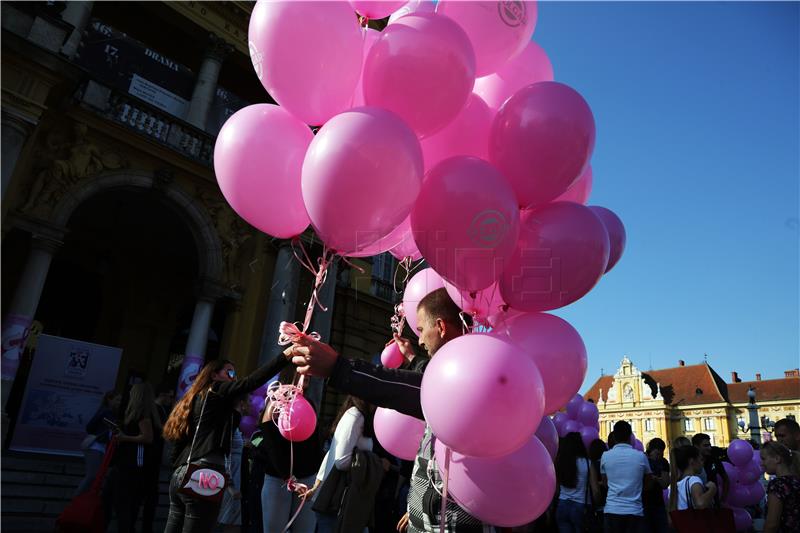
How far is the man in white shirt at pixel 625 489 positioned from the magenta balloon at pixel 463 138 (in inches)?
155

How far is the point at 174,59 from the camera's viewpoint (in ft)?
42.8

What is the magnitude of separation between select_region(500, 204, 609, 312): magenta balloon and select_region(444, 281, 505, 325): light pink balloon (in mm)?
196

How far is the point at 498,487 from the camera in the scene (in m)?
1.93

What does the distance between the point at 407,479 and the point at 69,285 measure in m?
10.5

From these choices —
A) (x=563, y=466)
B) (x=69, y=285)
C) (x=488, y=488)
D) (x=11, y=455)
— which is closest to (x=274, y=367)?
(x=488, y=488)

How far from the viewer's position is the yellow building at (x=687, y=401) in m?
53.3

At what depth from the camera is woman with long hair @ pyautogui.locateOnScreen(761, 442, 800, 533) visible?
3.31 metres

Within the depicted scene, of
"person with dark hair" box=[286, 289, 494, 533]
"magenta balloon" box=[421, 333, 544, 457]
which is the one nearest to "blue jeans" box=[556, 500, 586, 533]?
"person with dark hair" box=[286, 289, 494, 533]

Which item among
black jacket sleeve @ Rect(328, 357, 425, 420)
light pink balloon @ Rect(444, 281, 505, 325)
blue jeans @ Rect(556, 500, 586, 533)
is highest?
light pink balloon @ Rect(444, 281, 505, 325)

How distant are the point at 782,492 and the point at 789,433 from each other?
4.37 ft

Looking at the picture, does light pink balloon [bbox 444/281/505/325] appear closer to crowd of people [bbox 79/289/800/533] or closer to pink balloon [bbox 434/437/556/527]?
crowd of people [bbox 79/289/800/533]

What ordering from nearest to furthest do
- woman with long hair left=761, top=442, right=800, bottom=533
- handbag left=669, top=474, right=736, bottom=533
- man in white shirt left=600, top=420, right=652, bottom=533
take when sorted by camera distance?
1. woman with long hair left=761, top=442, right=800, bottom=533
2. handbag left=669, top=474, right=736, bottom=533
3. man in white shirt left=600, top=420, right=652, bottom=533

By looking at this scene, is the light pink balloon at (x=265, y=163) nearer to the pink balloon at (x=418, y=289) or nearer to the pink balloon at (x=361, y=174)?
the pink balloon at (x=361, y=174)

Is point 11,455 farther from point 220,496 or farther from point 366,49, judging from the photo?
point 366,49
